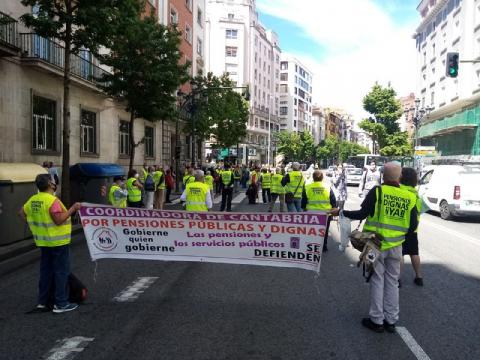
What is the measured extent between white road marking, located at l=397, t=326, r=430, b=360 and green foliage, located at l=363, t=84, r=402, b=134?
51353 millimetres

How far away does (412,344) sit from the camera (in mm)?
4512

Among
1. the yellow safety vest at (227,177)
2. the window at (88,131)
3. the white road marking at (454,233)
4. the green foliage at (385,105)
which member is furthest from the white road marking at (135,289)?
the green foliage at (385,105)

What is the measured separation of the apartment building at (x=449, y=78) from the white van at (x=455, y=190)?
76.0ft

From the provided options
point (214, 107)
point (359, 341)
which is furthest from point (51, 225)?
point (214, 107)

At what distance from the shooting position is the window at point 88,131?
21223mm

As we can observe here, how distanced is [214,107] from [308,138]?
67.2m

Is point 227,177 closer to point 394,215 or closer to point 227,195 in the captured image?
point 227,195

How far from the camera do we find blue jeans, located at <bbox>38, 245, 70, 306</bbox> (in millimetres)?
5395

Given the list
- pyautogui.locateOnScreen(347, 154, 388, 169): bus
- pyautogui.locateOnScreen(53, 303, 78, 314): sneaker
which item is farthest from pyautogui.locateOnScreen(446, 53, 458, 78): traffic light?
pyautogui.locateOnScreen(347, 154, 388, 169): bus

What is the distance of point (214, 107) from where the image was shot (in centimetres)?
3488

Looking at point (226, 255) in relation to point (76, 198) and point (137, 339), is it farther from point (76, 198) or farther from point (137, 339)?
point (76, 198)

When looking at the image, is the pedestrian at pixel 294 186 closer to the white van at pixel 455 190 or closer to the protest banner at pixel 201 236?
the white van at pixel 455 190

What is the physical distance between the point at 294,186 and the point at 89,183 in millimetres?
7154

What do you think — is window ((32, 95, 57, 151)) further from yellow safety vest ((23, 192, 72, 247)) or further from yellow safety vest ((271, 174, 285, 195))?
yellow safety vest ((23, 192, 72, 247))
